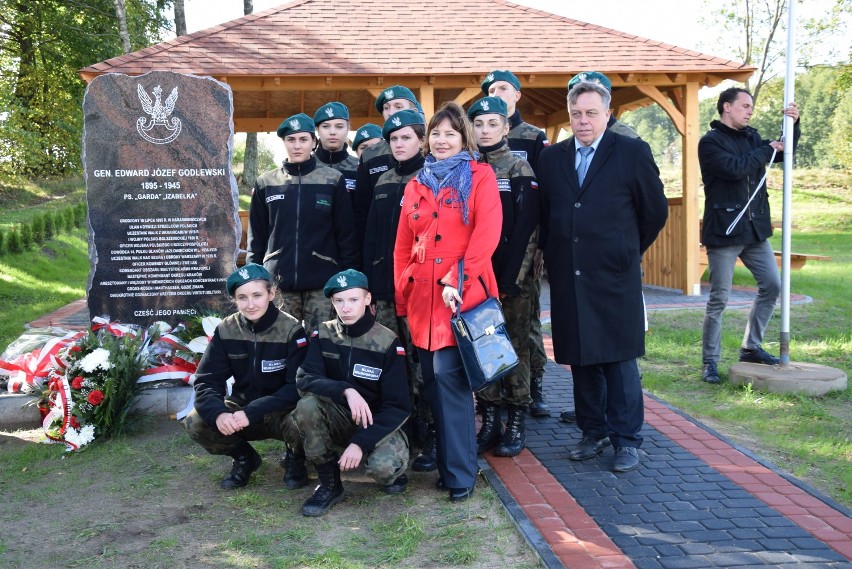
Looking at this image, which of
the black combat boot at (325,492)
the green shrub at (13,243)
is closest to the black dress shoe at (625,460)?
the black combat boot at (325,492)

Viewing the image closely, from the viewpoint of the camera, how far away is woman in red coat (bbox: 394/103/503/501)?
3.98m

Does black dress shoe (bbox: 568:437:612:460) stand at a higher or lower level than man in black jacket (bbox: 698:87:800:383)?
lower

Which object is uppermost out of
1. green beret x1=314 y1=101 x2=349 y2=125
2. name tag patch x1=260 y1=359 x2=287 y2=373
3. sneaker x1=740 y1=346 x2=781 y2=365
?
green beret x1=314 y1=101 x2=349 y2=125

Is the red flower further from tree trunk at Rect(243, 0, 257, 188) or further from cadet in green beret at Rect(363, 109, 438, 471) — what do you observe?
tree trunk at Rect(243, 0, 257, 188)

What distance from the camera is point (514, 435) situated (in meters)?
4.59

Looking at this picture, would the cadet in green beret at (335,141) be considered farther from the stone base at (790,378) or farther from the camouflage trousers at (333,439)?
the stone base at (790,378)

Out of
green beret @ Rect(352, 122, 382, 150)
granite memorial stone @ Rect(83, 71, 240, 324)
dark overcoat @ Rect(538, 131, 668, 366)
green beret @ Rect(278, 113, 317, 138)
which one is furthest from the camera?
granite memorial stone @ Rect(83, 71, 240, 324)

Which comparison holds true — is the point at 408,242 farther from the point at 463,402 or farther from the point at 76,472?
the point at 76,472

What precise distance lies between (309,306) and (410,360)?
2.91 ft

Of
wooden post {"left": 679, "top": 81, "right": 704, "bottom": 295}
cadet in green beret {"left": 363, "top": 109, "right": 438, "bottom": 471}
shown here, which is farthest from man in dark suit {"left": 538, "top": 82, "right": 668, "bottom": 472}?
wooden post {"left": 679, "top": 81, "right": 704, "bottom": 295}

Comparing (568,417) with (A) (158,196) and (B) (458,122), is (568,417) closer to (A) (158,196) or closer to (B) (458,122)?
(B) (458,122)

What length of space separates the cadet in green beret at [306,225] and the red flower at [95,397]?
1290 millimetres

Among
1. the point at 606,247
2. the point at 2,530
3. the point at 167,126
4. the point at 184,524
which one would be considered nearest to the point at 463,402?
the point at 606,247

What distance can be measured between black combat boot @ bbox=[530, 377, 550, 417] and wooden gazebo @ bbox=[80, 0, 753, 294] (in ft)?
22.3
